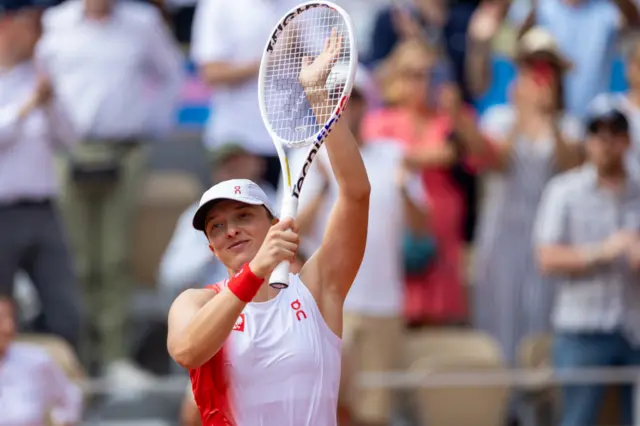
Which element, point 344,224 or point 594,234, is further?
point 594,234

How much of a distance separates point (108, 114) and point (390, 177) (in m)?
1.95

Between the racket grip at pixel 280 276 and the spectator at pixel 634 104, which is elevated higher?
the spectator at pixel 634 104

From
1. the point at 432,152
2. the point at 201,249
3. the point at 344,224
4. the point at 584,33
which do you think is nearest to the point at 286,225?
the point at 344,224

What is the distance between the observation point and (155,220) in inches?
344

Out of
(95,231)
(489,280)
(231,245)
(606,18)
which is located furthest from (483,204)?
(231,245)

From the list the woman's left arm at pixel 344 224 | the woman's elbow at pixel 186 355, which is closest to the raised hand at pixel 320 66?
the woman's left arm at pixel 344 224

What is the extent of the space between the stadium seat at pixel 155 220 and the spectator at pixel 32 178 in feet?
3.17

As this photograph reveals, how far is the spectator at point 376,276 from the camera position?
23.9ft

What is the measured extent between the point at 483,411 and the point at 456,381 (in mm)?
267

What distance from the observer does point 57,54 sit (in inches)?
336

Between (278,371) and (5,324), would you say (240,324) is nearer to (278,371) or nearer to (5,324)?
(278,371)

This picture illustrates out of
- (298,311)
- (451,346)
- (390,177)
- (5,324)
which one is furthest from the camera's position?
(451,346)

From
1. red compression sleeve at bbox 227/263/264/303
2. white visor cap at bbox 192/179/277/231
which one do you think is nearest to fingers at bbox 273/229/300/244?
red compression sleeve at bbox 227/263/264/303

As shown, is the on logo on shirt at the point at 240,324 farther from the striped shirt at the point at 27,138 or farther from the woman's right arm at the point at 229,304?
the striped shirt at the point at 27,138
